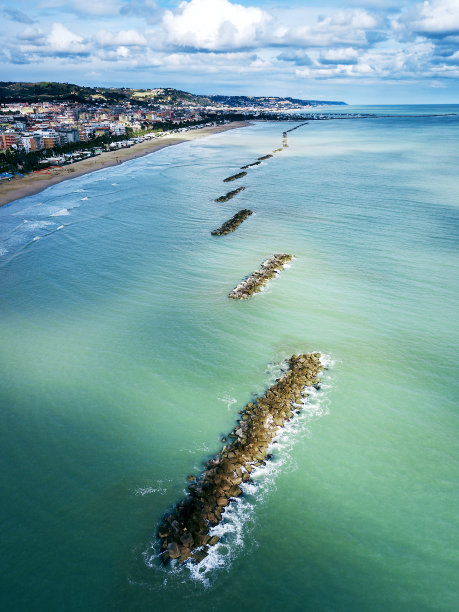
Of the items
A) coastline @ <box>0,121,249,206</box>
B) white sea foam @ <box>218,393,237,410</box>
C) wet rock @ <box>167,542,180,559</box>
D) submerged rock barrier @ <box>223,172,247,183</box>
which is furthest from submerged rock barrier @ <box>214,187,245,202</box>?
wet rock @ <box>167,542,180,559</box>

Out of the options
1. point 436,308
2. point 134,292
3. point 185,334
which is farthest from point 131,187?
point 436,308

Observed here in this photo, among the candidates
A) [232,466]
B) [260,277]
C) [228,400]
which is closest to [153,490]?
[232,466]

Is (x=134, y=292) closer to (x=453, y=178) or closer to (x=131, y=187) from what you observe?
(x=131, y=187)

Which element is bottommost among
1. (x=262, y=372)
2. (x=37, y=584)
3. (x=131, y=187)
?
(x=37, y=584)

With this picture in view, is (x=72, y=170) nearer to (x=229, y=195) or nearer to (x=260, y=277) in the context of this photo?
(x=229, y=195)

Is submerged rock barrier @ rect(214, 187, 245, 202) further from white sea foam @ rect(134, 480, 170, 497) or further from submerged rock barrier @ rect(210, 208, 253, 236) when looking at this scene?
white sea foam @ rect(134, 480, 170, 497)

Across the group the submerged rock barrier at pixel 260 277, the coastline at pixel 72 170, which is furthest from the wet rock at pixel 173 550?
the coastline at pixel 72 170

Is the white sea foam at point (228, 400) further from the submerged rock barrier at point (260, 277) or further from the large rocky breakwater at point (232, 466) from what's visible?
the submerged rock barrier at point (260, 277)
